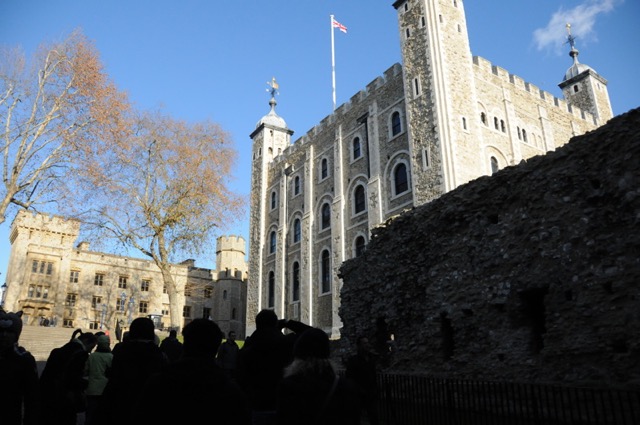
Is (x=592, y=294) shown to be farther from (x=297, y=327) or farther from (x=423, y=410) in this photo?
(x=297, y=327)

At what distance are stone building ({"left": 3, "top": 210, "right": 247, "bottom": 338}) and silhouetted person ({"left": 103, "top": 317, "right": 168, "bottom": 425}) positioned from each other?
3068cm

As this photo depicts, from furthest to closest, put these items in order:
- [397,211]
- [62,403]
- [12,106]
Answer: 1. [397,211]
2. [12,106]
3. [62,403]

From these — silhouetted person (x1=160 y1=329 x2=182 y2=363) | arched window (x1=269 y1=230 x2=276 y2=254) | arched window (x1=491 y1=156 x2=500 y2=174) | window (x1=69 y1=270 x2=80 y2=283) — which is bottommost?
silhouetted person (x1=160 y1=329 x2=182 y2=363)

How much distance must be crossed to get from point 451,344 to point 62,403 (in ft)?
25.1

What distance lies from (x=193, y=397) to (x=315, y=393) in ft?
2.63

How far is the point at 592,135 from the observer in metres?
7.66

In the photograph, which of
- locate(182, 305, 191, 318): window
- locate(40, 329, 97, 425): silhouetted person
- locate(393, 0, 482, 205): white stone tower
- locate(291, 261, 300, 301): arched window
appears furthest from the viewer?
locate(182, 305, 191, 318): window

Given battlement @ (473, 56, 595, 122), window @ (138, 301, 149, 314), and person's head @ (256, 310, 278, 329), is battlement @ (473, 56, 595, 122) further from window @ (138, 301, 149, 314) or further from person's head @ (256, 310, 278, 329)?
window @ (138, 301, 149, 314)

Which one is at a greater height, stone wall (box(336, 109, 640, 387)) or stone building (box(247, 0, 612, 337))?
stone building (box(247, 0, 612, 337))

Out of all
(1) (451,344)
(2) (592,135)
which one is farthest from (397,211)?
(2) (592,135)

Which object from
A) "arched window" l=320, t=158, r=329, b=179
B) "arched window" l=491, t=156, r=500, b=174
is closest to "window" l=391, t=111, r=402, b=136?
"arched window" l=491, t=156, r=500, b=174

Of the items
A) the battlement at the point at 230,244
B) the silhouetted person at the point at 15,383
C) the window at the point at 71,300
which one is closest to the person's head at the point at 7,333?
the silhouetted person at the point at 15,383

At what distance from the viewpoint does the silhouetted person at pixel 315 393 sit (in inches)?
102

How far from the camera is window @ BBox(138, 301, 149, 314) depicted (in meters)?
43.5
